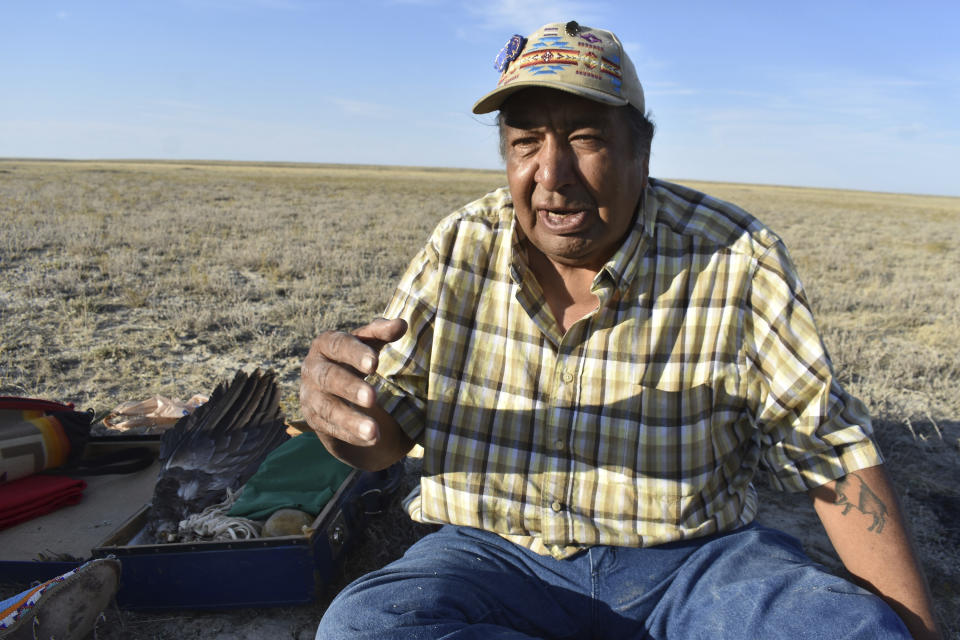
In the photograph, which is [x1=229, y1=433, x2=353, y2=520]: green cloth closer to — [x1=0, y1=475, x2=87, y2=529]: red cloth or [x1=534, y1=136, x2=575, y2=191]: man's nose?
[x1=0, y1=475, x2=87, y2=529]: red cloth

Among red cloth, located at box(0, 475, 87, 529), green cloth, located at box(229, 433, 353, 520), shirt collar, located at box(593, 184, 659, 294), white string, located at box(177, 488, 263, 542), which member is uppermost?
shirt collar, located at box(593, 184, 659, 294)

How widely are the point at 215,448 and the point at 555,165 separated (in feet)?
6.81

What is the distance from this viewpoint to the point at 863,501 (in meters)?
1.84

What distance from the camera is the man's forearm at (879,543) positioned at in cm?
178

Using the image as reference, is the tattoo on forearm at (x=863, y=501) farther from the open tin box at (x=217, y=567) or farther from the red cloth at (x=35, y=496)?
the red cloth at (x=35, y=496)

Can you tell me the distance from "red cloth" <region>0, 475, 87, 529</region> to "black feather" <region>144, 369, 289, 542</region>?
647 millimetres

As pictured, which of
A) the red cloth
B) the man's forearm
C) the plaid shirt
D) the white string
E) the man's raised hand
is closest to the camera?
the man's raised hand

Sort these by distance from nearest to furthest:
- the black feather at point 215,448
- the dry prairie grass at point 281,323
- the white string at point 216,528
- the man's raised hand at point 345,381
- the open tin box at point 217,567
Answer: the man's raised hand at point 345,381
the open tin box at point 217,567
the white string at point 216,528
the black feather at point 215,448
the dry prairie grass at point 281,323

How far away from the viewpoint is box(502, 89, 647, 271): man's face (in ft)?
6.40

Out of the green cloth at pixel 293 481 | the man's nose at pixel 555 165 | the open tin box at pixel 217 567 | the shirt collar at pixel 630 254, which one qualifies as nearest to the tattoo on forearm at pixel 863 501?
the shirt collar at pixel 630 254

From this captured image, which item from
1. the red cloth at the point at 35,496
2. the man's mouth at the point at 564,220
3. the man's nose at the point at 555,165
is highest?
the man's nose at the point at 555,165

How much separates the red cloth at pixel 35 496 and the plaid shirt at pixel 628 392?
6.95 feet

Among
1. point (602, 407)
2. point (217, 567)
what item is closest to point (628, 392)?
point (602, 407)

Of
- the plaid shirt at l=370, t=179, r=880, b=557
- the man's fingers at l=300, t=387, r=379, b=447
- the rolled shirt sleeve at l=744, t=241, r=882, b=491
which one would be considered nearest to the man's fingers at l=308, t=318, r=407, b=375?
the man's fingers at l=300, t=387, r=379, b=447
